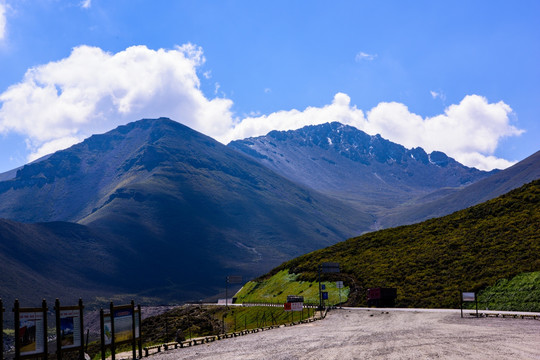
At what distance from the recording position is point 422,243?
98.7m

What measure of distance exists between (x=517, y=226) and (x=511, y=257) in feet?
37.3

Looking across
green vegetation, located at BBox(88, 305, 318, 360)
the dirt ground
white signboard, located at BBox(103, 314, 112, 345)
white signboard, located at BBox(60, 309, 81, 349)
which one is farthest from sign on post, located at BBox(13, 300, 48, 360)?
green vegetation, located at BBox(88, 305, 318, 360)

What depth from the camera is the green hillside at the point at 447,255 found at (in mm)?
73625

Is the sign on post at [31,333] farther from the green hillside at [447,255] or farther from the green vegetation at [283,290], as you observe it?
the green vegetation at [283,290]

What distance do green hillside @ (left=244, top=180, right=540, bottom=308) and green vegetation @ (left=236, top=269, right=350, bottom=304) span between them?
2.02 m

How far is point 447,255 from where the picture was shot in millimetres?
86062

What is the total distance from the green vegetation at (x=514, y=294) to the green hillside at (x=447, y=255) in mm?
1827

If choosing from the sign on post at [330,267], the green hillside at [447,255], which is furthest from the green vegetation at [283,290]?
the sign on post at [330,267]

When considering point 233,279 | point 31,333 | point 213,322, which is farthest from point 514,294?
point 233,279

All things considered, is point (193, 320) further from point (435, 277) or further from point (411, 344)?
point (411, 344)

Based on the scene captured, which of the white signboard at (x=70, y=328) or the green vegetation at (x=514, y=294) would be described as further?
the green vegetation at (x=514, y=294)

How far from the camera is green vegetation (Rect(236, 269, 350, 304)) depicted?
294ft

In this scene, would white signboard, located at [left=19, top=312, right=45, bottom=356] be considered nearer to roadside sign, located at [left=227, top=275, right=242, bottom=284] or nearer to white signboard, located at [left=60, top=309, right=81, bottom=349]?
white signboard, located at [left=60, top=309, right=81, bottom=349]

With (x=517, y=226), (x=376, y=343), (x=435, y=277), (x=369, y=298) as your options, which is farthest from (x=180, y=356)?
(x=517, y=226)
